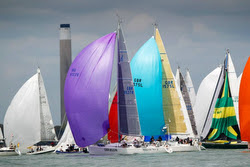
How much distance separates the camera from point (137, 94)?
53219 millimetres

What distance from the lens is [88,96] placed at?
47312 millimetres

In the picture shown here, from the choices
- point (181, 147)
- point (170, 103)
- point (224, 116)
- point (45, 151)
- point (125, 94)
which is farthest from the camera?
point (45, 151)

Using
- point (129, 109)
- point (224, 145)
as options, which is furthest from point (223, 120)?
point (129, 109)

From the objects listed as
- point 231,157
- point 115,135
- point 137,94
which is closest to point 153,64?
point 137,94

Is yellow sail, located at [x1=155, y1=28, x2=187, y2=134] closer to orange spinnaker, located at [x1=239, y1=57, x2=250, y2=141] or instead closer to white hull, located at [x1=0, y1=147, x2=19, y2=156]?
orange spinnaker, located at [x1=239, y1=57, x2=250, y2=141]

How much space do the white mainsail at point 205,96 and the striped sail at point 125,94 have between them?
17.1 meters

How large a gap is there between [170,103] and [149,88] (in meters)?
2.15

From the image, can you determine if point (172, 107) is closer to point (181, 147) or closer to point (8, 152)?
point (181, 147)

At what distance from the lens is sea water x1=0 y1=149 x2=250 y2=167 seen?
4338 centimetres

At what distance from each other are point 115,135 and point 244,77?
30.7 ft

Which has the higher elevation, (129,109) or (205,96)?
(205,96)

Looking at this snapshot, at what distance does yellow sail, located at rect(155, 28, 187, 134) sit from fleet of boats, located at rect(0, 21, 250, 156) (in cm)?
1

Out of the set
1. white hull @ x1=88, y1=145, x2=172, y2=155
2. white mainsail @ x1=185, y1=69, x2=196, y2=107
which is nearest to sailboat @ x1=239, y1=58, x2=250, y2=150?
white hull @ x1=88, y1=145, x2=172, y2=155

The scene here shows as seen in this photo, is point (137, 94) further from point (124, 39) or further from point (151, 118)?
point (124, 39)
